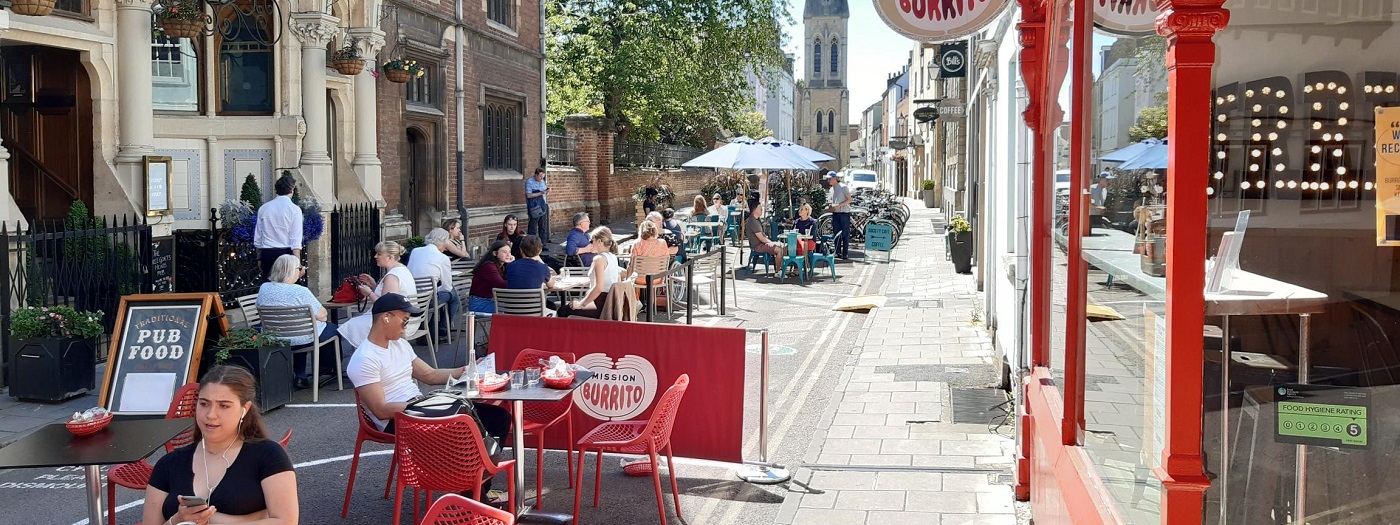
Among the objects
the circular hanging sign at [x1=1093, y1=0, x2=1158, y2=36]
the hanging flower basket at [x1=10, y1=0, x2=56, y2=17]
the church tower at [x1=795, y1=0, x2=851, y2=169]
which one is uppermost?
the church tower at [x1=795, y1=0, x2=851, y2=169]

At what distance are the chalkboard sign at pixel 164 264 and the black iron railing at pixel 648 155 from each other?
20.7 meters

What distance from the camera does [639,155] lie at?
115 feet

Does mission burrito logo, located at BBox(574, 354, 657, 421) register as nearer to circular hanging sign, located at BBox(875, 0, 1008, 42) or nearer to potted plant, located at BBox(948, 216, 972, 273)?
circular hanging sign, located at BBox(875, 0, 1008, 42)

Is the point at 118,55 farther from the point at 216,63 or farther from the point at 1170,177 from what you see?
the point at 1170,177

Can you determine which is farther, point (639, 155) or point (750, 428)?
point (639, 155)

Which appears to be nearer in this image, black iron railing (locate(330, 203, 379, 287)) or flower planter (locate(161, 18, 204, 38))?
flower planter (locate(161, 18, 204, 38))

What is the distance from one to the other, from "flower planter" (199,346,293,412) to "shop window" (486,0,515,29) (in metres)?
15.3

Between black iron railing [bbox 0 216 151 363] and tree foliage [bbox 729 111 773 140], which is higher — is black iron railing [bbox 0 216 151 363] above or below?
below

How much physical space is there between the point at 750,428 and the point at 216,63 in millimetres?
9535

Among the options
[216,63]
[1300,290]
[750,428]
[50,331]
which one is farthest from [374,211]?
[1300,290]

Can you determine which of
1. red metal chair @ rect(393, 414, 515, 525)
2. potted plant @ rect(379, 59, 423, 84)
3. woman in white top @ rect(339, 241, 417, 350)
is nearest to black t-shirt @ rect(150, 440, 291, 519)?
red metal chair @ rect(393, 414, 515, 525)

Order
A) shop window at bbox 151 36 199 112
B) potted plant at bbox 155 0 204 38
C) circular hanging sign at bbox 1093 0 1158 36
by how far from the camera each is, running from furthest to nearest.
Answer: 1. shop window at bbox 151 36 199 112
2. potted plant at bbox 155 0 204 38
3. circular hanging sign at bbox 1093 0 1158 36

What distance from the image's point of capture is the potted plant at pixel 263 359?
844 centimetres

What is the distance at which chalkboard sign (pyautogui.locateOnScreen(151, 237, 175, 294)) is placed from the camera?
40.0 ft
